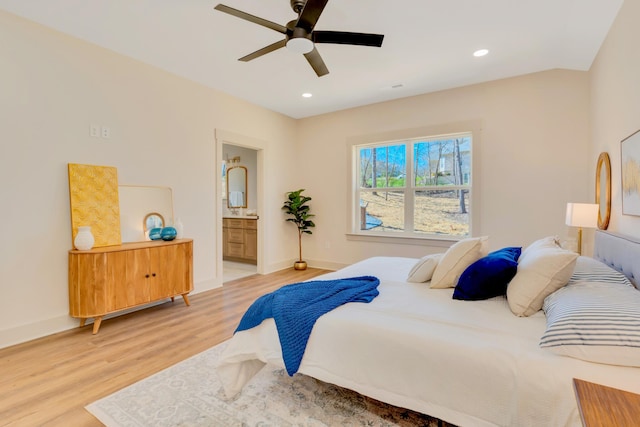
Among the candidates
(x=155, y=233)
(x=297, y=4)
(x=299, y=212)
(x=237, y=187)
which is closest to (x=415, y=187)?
(x=299, y=212)

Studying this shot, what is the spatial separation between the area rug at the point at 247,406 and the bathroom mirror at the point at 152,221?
6.45ft

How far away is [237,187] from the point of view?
21.8ft

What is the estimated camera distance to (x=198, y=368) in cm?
218

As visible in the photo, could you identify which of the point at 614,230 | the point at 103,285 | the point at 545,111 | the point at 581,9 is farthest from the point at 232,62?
the point at 614,230

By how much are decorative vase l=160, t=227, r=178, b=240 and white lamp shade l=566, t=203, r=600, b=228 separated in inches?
164

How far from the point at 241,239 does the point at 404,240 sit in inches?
126

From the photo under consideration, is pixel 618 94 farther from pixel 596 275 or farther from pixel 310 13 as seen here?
pixel 310 13

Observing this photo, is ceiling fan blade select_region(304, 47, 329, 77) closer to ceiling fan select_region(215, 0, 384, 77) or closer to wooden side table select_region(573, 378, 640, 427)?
ceiling fan select_region(215, 0, 384, 77)

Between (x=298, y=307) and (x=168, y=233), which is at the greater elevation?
(x=168, y=233)

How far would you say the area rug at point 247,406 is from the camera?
1640mm

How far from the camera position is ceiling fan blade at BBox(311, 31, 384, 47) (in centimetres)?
228

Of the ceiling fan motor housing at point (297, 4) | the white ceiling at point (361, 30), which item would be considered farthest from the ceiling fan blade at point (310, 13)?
the white ceiling at point (361, 30)

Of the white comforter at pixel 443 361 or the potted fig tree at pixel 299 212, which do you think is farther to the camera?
the potted fig tree at pixel 299 212

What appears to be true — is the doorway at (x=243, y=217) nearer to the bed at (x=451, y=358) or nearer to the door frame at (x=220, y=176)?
the door frame at (x=220, y=176)
